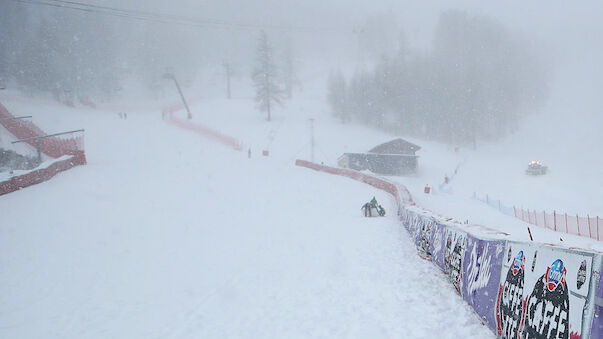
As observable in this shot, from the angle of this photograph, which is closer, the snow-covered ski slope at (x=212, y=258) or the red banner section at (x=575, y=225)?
the snow-covered ski slope at (x=212, y=258)

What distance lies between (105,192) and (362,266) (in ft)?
44.3

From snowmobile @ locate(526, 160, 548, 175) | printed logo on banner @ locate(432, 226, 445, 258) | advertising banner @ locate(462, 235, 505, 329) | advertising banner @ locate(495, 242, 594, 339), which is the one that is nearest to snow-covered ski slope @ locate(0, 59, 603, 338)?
advertising banner @ locate(462, 235, 505, 329)

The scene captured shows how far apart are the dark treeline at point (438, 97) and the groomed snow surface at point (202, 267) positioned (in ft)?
160

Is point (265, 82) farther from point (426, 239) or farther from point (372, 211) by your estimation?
point (426, 239)

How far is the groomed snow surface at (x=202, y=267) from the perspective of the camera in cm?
689

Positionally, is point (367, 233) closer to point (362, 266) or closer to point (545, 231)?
point (362, 266)

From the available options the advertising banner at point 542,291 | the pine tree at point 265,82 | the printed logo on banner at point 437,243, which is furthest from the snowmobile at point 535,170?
the advertising banner at point 542,291

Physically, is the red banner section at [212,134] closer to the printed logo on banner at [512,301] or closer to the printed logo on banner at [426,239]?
the printed logo on banner at [426,239]

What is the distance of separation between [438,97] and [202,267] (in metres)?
67.2

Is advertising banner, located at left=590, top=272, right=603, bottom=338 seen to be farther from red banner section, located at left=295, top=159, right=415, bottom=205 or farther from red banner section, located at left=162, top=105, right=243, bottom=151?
red banner section, located at left=162, top=105, right=243, bottom=151

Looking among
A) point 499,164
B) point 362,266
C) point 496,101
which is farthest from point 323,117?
point 362,266

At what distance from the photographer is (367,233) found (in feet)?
46.5

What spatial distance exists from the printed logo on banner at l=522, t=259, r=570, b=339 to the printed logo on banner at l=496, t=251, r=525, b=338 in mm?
235

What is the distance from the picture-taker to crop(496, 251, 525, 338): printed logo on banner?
4.60 m
